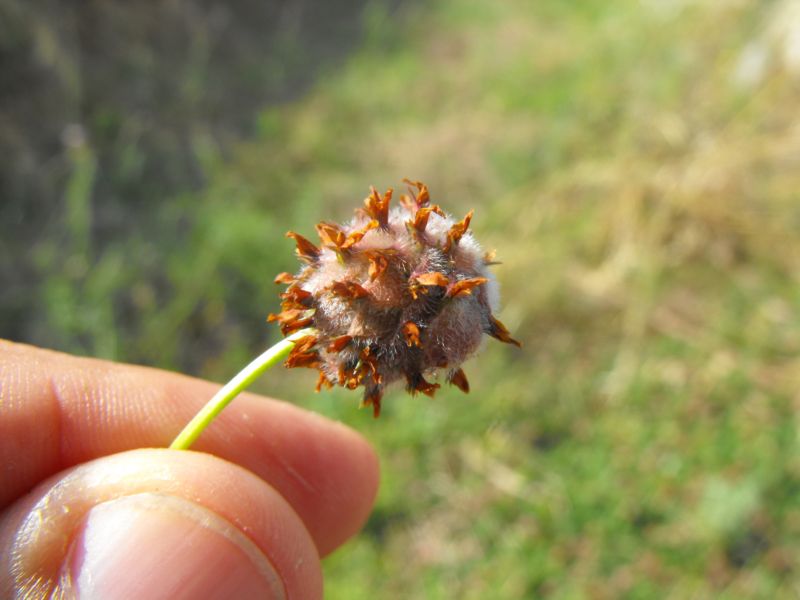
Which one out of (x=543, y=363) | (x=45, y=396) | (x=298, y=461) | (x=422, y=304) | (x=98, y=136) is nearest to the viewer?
(x=422, y=304)

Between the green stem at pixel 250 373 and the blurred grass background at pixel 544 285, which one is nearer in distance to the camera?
the green stem at pixel 250 373

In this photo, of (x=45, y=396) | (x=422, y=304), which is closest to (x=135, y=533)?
(x=45, y=396)

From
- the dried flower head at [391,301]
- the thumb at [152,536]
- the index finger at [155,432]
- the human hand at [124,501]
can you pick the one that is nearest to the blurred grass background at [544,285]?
the index finger at [155,432]

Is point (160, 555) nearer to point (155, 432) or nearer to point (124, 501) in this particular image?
point (124, 501)

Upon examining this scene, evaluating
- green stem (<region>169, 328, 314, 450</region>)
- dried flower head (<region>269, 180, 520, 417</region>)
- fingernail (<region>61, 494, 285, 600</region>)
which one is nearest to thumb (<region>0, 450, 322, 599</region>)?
fingernail (<region>61, 494, 285, 600</region>)

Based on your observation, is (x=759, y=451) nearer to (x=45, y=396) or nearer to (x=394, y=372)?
(x=394, y=372)

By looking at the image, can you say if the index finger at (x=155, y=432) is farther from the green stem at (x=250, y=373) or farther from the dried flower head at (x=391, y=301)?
the dried flower head at (x=391, y=301)
